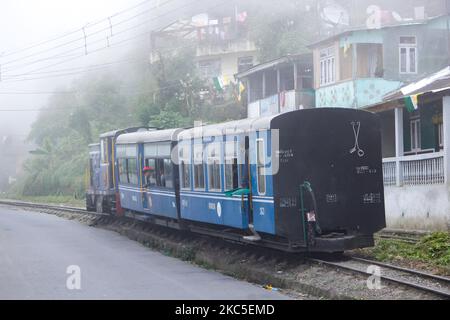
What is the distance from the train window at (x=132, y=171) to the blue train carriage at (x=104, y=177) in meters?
2.14

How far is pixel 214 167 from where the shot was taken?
15773 millimetres

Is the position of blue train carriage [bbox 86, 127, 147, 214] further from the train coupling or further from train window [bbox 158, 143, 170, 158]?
the train coupling

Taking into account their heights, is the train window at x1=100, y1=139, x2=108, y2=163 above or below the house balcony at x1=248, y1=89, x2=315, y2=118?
below

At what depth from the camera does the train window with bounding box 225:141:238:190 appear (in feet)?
48.4

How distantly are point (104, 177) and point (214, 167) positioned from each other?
455 inches

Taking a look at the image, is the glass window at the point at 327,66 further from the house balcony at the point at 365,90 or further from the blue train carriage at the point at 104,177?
the blue train carriage at the point at 104,177

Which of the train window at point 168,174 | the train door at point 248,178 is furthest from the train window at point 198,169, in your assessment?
the train door at point 248,178

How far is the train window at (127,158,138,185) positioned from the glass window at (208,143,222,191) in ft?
20.2

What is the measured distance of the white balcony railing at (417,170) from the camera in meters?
19.6

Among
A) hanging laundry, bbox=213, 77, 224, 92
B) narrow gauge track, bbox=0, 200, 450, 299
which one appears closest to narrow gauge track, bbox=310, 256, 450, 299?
narrow gauge track, bbox=0, 200, 450, 299

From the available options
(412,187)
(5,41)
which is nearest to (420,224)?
(412,187)

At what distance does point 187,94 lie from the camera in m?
42.2

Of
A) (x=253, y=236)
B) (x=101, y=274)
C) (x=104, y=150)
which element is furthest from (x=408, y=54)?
(x=101, y=274)

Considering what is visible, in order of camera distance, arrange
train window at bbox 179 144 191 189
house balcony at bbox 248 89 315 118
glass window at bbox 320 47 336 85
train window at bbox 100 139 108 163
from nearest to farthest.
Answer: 1. train window at bbox 179 144 191 189
2. train window at bbox 100 139 108 163
3. glass window at bbox 320 47 336 85
4. house balcony at bbox 248 89 315 118
